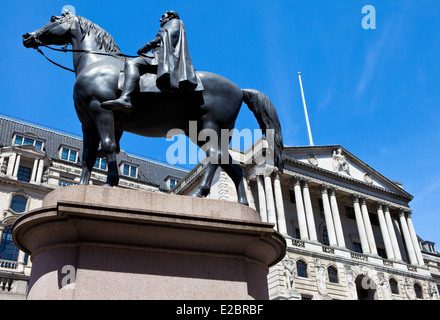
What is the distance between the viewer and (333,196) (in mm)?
52344

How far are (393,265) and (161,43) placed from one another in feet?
171

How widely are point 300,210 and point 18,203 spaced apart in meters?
29.7

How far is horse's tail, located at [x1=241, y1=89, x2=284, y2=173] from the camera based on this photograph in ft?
26.1

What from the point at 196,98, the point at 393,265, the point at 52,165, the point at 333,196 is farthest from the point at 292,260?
the point at 196,98

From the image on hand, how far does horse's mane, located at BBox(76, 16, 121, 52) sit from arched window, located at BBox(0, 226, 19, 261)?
3779cm

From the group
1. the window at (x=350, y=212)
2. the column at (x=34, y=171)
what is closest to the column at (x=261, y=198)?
the window at (x=350, y=212)

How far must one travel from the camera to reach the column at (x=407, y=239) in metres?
56.8

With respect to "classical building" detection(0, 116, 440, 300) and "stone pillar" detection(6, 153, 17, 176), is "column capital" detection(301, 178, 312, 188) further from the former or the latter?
"stone pillar" detection(6, 153, 17, 176)

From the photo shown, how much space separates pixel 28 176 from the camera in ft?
157

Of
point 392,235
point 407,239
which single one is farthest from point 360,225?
point 407,239

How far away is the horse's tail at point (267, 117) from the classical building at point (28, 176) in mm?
34383

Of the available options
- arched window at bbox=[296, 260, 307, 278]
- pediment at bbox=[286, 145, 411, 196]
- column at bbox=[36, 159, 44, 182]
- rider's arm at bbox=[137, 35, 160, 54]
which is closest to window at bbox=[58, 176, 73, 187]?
column at bbox=[36, 159, 44, 182]

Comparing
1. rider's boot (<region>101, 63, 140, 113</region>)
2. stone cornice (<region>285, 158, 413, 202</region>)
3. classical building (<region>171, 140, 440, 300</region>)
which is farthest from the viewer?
stone cornice (<region>285, 158, 413, 202</region>)
